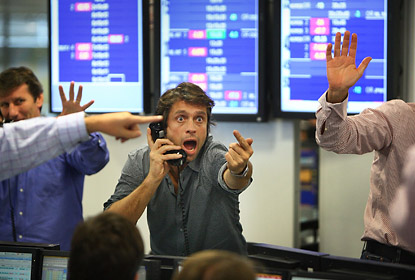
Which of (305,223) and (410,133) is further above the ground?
(410,133)

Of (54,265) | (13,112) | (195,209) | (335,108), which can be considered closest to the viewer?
(54,265)

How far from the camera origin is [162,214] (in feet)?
9.38

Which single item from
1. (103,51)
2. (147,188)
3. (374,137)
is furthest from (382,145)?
(103,51)

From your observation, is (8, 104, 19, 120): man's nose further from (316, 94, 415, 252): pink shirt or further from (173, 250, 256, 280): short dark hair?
(173, 250, 256, 280): short dark hair

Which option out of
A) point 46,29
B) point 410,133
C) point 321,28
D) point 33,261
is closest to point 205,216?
point 33,261

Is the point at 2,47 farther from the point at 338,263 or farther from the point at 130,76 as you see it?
the point at 338,263

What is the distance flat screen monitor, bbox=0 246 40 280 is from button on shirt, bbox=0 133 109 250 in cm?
91

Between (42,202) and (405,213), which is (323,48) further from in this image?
(42,202)

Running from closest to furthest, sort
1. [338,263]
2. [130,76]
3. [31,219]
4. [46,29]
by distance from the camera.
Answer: [338,263] < [31,219] < [130,76] < [46,29]

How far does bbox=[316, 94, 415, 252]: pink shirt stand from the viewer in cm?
265

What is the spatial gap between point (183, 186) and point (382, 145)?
920 mm

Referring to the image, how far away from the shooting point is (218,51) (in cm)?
408

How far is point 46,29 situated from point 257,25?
1.65 m

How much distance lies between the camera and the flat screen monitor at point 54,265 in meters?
2.27
